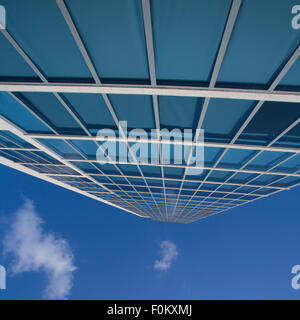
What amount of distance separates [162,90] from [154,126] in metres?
3.09

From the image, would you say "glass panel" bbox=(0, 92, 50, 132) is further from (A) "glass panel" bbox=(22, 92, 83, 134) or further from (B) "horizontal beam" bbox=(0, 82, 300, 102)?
(B) "horizontal beam" bbox=(0, 82, 300, 102)

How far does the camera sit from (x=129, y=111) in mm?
8867

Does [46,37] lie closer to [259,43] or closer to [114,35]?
[114,35]

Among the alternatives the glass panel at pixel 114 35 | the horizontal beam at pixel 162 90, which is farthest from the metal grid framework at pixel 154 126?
the glass panel at pixel 114 35

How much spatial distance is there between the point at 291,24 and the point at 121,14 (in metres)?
3.76

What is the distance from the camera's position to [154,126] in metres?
9.91

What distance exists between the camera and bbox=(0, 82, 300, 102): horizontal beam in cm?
675

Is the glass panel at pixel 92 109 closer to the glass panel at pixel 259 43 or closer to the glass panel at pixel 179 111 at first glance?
the glass panel at pixel 179 111

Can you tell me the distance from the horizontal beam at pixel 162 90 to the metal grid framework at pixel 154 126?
0.10 feet

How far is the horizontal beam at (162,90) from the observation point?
6746 mm

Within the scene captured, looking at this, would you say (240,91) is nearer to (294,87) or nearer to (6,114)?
(294,87)

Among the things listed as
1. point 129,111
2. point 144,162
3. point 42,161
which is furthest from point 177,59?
point 42,161

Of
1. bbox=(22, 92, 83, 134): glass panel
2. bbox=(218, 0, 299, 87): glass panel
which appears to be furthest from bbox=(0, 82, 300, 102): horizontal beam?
bbox=(22, 92, 83, 134): glass panel

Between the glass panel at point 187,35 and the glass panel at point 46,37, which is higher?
the glass panel at point 46,37
